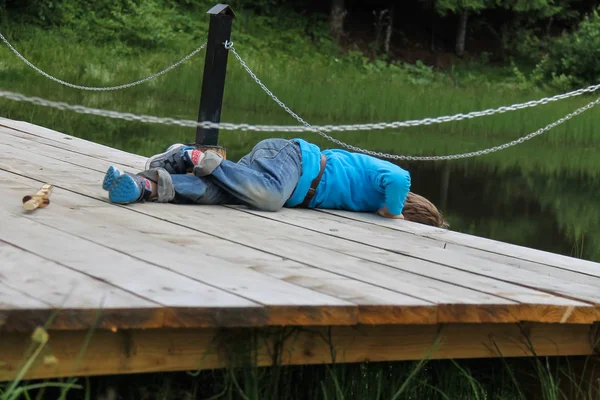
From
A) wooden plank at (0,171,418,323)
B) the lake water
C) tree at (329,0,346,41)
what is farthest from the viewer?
tree at (329,0,346,41)

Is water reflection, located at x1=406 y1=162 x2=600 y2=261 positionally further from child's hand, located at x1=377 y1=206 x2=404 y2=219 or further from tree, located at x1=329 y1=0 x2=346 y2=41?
tree, located at x1=329 y1=0 x2=346 y2=41

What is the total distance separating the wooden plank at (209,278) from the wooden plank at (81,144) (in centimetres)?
203

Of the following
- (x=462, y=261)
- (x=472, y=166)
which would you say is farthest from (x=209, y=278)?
(x=472, y=166)

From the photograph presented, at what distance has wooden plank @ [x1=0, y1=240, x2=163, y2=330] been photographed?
7.16ft

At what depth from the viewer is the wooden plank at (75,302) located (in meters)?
2.18

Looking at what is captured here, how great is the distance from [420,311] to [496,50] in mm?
20455

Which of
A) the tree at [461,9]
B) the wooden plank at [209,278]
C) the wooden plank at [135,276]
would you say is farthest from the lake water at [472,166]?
the tree at [461,9]

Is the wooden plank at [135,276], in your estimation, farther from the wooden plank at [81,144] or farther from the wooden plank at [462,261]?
the wooden plank at [81,144]

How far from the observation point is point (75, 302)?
88.7 inches

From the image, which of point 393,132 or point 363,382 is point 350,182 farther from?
point 393,132

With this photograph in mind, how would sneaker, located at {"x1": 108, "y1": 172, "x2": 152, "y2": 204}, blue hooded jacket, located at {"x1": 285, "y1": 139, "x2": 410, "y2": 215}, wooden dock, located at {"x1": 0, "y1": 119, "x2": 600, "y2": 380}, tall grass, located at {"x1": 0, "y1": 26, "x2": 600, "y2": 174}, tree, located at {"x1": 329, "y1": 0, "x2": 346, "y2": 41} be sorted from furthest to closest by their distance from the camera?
tree, located at {"x1": 329, "y1": 0, "x2": 346, "y2": 41} → tall grass, located at {"x1": 0, "y1": 26, "x2": 600, "y2": 174} → blue hooded jacket, located at {"x1": 285, "y1": 139, "x2": 410, "y2": 215} → sneaker, located at {"x1": 108, "y1": 172, "x2": 152, "y2": 204} → wooden dock, located at {"x1": 0, "y1": 119, "x2": 600, "y2": 380}

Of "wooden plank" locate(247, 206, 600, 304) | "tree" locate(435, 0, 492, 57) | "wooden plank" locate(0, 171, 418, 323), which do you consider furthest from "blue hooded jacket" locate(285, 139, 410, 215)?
"tree" locate(435, 0, 492, 57)

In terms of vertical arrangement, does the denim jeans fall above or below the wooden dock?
above

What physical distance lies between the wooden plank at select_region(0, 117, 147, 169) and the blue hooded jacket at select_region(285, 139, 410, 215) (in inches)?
47.0
